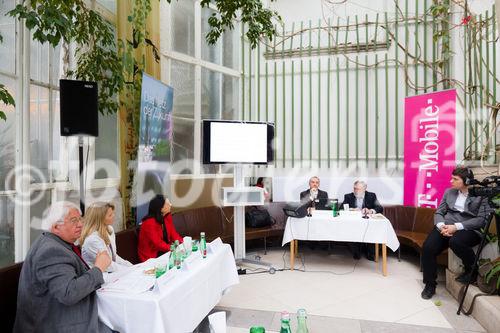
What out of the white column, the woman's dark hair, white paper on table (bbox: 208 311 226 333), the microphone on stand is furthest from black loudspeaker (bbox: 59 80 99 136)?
the microphone on stand

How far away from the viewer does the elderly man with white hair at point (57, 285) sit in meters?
1.81

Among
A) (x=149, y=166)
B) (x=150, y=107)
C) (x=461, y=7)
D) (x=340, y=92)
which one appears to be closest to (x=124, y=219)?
(x=149, y=166)

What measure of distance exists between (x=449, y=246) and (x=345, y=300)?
3.76ft

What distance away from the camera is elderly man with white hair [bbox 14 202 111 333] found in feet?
5.95

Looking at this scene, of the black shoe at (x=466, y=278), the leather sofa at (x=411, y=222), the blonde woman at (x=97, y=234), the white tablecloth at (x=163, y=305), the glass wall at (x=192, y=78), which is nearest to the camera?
the white tablecloth at (x=163, y=305)

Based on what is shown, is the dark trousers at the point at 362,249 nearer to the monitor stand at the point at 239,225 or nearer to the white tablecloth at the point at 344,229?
the white tablecloth at the point at 344,229

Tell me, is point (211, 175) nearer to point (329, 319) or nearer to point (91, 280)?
point (329, 319)

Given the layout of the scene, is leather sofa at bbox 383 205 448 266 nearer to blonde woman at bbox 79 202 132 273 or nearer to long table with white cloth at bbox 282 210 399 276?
long table with white cloth at bbox 282 210 399 276

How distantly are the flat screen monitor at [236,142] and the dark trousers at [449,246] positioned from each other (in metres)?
2.00

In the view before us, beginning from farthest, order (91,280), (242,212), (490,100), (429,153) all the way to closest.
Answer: (490,100) → (429,153) → (242,212) → (91,280)

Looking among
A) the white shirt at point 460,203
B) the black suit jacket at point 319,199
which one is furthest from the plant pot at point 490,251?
the black suit jacket at point 319,199

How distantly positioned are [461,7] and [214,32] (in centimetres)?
389

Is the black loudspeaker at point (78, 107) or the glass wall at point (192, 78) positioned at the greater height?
the glass wall at point (192, 78)

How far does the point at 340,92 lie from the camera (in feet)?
20.6
